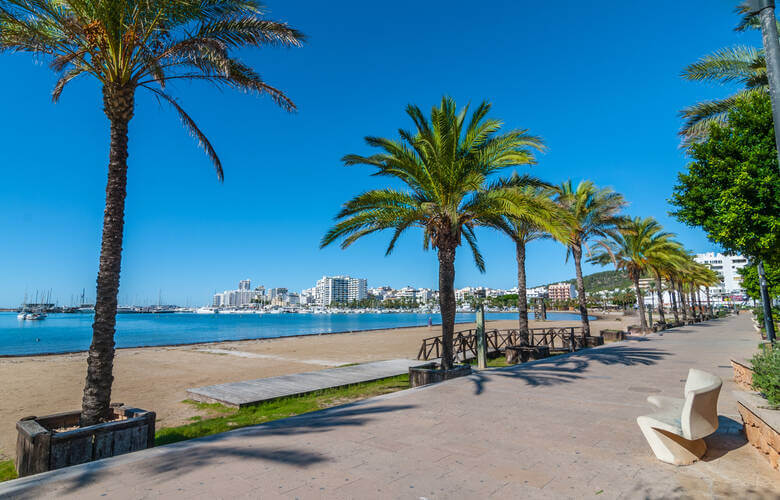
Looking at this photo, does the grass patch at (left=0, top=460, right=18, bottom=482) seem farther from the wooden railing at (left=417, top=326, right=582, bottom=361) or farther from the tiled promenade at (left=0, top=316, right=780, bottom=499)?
the wooden railing at (left=417, top=326, right=582, bottom=361)

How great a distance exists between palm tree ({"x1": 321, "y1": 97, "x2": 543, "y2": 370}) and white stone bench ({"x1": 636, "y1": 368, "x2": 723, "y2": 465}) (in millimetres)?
5543

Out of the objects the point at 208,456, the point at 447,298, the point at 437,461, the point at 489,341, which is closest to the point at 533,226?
the point at 447,298

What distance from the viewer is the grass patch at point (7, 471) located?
4.77m

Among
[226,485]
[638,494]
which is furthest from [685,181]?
[226,485]

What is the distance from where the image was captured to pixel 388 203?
32.5ft

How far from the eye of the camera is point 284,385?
33.9ft

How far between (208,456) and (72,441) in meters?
1.58

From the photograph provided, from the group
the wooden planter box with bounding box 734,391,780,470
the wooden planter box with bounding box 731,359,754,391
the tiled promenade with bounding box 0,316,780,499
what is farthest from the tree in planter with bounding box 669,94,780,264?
the wooden planter box with bounding box 734,391,780,470

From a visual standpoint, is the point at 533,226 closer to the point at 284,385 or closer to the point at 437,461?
the point at 284,385

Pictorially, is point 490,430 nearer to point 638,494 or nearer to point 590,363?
point 638,494

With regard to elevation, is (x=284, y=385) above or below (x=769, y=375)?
below

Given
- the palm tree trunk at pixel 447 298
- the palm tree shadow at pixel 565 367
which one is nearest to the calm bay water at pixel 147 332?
the palm tree trunk at pixel 447 298

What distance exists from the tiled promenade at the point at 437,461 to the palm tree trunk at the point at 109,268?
1487 millimetres

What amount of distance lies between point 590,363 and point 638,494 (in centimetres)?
919
